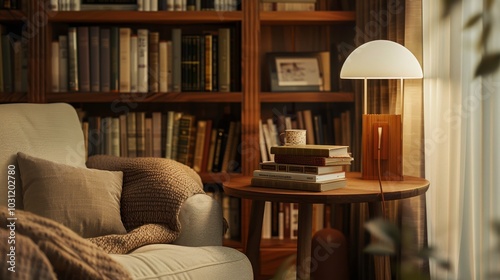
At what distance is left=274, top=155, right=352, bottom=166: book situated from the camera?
1.91m

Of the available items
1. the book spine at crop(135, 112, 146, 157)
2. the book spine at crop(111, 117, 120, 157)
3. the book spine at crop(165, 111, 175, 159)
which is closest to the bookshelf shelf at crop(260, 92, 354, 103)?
the book spine at crop(165, 111, 175, 159)

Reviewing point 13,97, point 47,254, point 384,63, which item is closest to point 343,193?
point 384,63

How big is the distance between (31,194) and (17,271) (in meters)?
0.78

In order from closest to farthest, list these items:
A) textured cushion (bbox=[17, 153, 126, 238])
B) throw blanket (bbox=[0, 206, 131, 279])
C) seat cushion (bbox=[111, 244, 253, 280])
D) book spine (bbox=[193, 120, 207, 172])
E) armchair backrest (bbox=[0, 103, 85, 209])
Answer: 1. throw blanket (bbox=[0, 206, 131, 279])
2. seat cushion (bbox=[111, 244, 253, 280])
3. textured cushion (bbox=[17, 153, 126, 238])
4. armchair backrest (bbox=[0, 103, 85, 209])
5. book spine (bbox=[193, 120, 207, 172])

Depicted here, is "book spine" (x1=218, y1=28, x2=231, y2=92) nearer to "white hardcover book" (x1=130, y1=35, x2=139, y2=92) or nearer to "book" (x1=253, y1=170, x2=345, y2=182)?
"white hardcover book" (x1=130, y1=35, x2=139, y2=92)

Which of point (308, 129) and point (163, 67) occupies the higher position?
point (163, 67)

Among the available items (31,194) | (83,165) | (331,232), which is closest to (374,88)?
(331,232)

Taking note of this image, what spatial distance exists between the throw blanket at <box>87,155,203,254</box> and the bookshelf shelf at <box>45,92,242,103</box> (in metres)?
0.68

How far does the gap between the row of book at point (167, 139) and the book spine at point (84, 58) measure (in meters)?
0.15

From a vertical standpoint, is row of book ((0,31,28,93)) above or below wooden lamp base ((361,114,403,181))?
above

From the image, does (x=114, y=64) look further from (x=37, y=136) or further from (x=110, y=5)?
(x=37, y=136)

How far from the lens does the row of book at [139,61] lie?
9.07ft

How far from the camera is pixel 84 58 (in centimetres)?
276

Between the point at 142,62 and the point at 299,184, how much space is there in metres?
1.14
